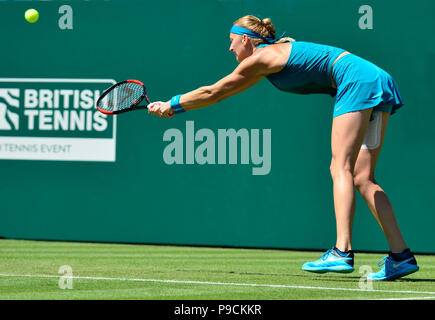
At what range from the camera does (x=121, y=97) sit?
6684 millimetres

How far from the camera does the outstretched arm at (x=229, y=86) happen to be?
5.66 m

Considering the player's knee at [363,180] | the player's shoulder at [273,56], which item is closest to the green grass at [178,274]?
the player's knee at [363,180]

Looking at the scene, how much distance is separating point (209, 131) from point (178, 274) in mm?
2533

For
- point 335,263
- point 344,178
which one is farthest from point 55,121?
point 335,263

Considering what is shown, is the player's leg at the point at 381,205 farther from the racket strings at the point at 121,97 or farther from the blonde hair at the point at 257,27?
the racket strings at the point at 121,97

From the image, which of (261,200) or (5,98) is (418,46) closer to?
(261,200)

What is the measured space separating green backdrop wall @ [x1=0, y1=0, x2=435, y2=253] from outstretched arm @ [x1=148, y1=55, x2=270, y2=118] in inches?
97.4

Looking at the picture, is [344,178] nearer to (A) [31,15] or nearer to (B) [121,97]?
(B) [121,97]

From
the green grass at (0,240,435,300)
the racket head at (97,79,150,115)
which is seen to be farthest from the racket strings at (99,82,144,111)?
the green grass at (0,240,435,300)

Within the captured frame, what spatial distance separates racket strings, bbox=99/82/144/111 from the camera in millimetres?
6621

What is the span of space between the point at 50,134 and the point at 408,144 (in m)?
3.16

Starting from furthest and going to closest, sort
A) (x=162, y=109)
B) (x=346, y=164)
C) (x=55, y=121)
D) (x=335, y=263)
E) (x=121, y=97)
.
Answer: (x=55, y=121), (x=121, y=97), (x=162, y=109), (x=346, y=164), (x=335, y=263)

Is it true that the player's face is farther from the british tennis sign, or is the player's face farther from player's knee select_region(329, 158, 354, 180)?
the british tennis sign

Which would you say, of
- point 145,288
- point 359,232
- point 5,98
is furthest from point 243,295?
point 5,98
